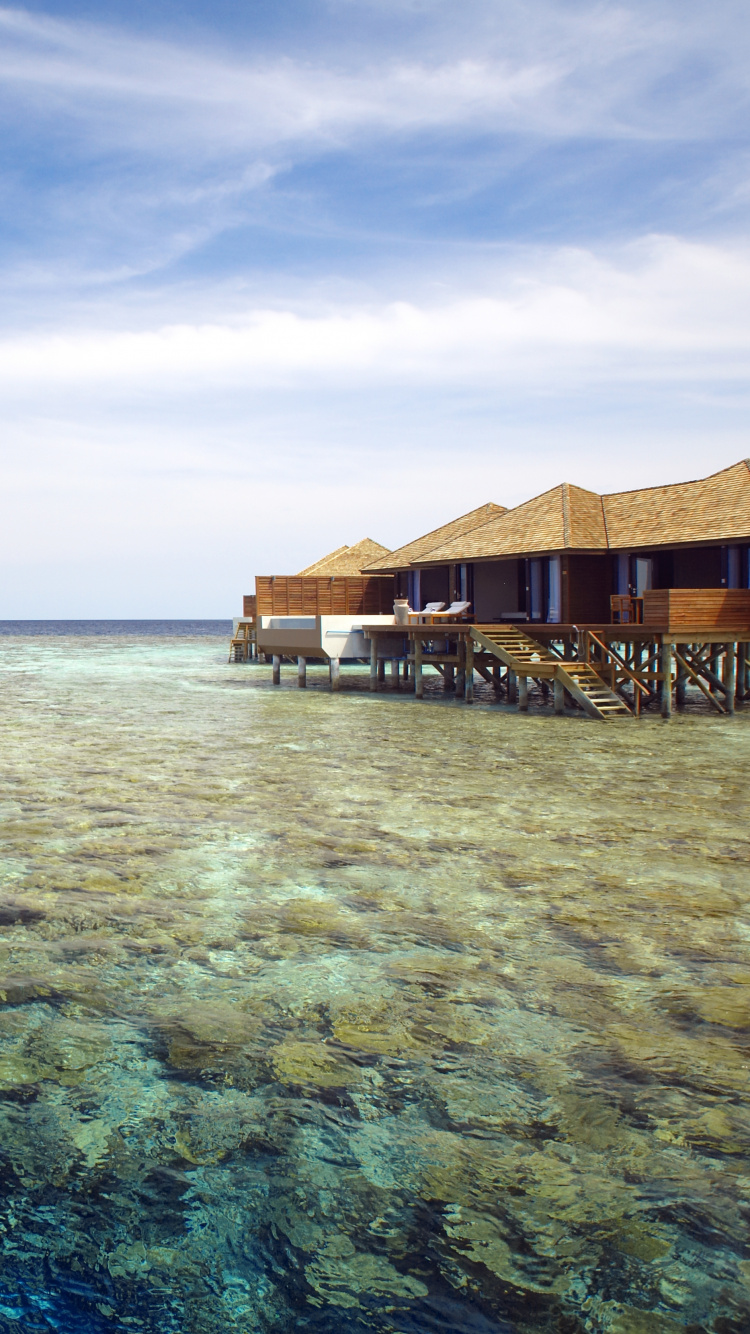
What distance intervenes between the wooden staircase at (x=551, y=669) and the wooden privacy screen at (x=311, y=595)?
640 centimetres

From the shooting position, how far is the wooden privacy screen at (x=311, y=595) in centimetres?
2800

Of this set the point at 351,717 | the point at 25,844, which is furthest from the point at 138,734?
the point at 25,844

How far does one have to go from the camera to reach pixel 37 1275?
322cm

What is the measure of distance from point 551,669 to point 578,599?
4.26 m

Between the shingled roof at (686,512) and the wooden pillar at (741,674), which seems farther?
the wooden pillar at (741,674)

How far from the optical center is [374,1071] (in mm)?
4574

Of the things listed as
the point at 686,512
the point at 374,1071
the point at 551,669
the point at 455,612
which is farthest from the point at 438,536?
the point at 374,1071

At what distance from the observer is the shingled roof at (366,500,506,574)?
29.8 metres

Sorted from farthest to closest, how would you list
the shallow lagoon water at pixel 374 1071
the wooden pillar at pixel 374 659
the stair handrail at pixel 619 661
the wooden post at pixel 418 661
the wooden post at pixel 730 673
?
the wooden pillar at pixel 374 659 → the wooden post at pixel 418 661 → the stair handrail at pixel 619 661 → the wooden post at pixel 730 673 → the shallow lagoon water at pixel 374 1071

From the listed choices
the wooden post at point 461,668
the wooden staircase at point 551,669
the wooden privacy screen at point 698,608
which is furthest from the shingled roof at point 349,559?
the wooden privacy screen at point 698,608

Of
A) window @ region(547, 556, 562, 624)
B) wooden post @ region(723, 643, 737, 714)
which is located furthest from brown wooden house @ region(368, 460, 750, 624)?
wooden post @ region(723, 643, 737, 714)

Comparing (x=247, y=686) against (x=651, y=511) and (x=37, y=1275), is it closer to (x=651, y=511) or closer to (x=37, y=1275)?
A: (x=651, y=511)

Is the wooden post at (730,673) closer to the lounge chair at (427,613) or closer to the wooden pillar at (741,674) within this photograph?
the wooden pillar at (741,674)

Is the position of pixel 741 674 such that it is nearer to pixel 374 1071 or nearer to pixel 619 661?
pixel 619 661
